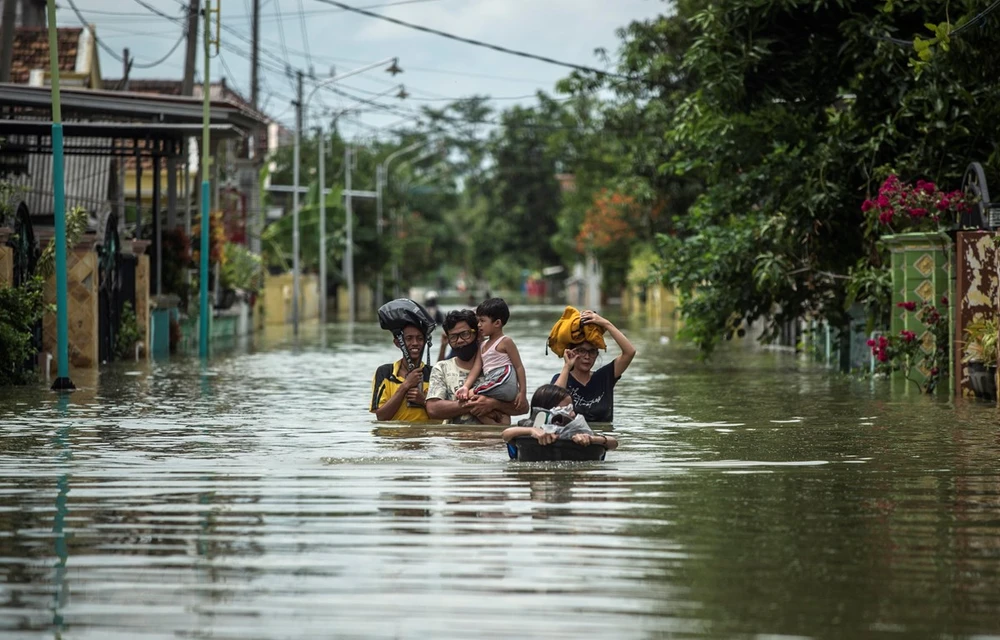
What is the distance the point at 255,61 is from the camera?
57.1m

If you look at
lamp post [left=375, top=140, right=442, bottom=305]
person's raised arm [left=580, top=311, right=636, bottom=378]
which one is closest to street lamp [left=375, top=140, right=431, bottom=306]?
lamp post [left=375, top=140, right=442, bottom=305]

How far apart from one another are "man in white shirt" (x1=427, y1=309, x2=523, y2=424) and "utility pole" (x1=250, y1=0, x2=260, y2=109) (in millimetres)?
41610

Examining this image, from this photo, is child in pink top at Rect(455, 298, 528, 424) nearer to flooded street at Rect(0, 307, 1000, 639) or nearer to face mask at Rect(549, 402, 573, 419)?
flooded street at Rect(0, 307, 1000, 639)

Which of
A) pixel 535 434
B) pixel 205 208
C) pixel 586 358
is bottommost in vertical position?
pixel 535 434

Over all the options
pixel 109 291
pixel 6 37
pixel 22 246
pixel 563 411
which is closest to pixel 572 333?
pixel 563 411

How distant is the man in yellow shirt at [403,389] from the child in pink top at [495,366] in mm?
410

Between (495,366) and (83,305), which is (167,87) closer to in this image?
(83,305)

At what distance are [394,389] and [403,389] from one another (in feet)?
0.98

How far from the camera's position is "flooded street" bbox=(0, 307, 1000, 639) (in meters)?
7.17

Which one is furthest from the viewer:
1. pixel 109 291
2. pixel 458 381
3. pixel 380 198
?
pixel 380 198

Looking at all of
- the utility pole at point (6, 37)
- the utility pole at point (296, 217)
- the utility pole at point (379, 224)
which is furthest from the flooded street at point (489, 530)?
the utility pole at point (379, 224)

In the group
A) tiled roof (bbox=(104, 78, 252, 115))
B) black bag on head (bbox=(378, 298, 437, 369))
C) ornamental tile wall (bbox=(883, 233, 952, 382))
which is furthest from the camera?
tiled roof (bbox=(104, 78, 252, 115))

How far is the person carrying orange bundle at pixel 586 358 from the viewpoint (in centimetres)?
1422

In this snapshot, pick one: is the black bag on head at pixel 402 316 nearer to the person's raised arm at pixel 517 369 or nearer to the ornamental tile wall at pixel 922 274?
the person's raised arm at pixel 517 369
